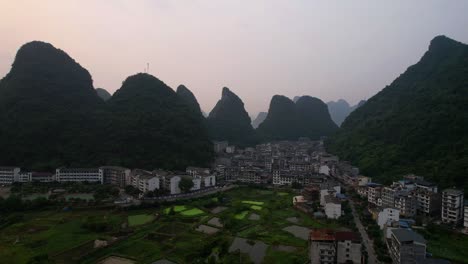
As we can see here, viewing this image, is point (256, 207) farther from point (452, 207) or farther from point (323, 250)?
point (452, 207)

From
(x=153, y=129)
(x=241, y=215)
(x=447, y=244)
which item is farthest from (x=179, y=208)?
(x=153, y=129)

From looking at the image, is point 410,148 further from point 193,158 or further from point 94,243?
point 94,243

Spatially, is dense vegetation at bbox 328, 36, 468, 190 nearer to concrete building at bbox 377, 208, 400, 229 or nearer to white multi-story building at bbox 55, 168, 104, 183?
concrete building at bbox 377, 208, 400, 229

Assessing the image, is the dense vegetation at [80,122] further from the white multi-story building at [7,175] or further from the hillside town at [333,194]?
the hillside town at [333,194]

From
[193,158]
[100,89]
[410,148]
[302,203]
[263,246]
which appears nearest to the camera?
[263,246]

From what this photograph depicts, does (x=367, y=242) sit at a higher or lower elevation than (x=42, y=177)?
lower

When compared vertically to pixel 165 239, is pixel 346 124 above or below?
above

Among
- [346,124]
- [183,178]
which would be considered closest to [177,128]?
[183,178]
